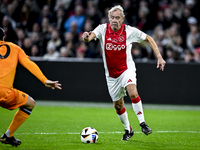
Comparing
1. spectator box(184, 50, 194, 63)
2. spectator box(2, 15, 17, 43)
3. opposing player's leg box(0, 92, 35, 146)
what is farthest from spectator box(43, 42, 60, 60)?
opposing player's leg box(0, 92, 35, 146)

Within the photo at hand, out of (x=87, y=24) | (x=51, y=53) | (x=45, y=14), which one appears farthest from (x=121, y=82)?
(x=45, y=14)

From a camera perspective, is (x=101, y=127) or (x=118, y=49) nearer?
(x=118, y=49)

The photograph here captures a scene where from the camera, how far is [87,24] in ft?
46.3

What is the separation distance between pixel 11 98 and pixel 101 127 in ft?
11.5

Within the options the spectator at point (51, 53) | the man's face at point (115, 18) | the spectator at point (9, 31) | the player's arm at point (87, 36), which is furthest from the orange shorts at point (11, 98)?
the spectator at point (9, 31)

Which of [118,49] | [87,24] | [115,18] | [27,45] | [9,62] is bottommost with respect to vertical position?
[27,45]

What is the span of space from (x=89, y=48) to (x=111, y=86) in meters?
6.79

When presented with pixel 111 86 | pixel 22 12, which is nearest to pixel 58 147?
pixel 111 86

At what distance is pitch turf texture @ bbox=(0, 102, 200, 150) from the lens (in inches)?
238

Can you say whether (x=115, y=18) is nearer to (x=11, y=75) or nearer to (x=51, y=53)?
(x=11, y=75)

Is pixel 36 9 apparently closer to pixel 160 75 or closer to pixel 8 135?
pixel 160 75

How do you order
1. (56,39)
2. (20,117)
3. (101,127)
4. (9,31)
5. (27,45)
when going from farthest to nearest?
(9,31) → (56,39) → (27,45) → (101,127) → (20,117)

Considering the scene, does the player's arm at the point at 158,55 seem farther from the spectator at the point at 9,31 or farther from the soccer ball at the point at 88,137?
the spectator at the point at 9,31

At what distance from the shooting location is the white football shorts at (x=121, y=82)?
660 cm
